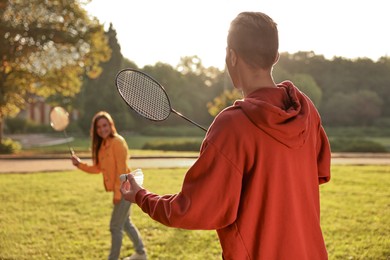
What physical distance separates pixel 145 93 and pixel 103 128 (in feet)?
8.72

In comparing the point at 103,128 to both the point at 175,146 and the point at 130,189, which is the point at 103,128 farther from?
the point at 175,146

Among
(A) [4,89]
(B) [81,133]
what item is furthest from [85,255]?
(B) [81,133]

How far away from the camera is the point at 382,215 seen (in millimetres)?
8570

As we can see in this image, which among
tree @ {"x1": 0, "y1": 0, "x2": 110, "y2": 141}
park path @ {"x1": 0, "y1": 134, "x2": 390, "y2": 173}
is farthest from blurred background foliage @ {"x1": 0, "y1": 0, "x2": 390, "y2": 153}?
park path @ {"x1": 0, "y1": 134, "x2": 390, "y2": 173}

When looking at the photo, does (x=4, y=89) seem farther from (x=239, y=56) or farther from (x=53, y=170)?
(x=239, y=56)

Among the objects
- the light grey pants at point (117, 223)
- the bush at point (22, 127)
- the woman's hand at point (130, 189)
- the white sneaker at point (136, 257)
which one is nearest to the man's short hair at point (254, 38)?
the woman's hand at point (130, 189)

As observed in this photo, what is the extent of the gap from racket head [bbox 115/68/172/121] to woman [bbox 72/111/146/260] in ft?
8.15

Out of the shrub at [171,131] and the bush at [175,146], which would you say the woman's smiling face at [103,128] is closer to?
the bush at [175,146]

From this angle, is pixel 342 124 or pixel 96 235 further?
pixel 342 124

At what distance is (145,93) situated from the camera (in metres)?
2.89

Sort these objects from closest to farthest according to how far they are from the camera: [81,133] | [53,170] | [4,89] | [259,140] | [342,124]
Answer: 1. [259,140]
2. [53,170]
3. [4,89]
4. [81,133]
5. [342,124]

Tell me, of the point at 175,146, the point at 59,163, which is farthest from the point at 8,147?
the point at 175,146

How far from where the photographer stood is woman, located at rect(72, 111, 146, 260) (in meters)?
5.22

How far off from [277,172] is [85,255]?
4734 millimetres
